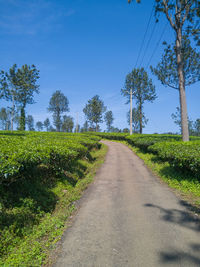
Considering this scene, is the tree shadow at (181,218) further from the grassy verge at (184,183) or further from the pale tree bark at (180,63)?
the pale tree bark at (180,63)

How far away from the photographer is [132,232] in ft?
13.6

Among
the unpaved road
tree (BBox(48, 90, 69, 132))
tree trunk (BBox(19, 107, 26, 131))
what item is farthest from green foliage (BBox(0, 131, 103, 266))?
tree (BBox(48, 90, 69, 132))

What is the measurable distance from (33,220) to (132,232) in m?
2.90

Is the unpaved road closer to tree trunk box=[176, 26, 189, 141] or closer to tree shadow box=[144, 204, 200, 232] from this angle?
tree shadow box=[144, 204, 200, 232]

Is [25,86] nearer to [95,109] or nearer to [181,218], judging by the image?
[95,109]

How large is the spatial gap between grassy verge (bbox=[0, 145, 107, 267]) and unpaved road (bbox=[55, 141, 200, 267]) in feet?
1.45

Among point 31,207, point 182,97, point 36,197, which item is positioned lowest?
point 31,207

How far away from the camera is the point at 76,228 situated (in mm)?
4410

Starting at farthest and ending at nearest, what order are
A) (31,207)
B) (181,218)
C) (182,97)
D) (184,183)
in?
(182,97)
(184,183)
(31,207)
(181,218)

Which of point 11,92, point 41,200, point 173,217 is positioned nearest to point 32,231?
point 41,200

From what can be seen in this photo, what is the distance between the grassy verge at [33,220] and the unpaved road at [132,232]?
17.3 inches

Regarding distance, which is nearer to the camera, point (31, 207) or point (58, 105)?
point (31, 207)

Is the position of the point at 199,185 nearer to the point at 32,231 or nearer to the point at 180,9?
the point at 32,231

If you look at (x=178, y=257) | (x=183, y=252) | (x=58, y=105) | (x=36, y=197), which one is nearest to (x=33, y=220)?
(x=36, y=197)
